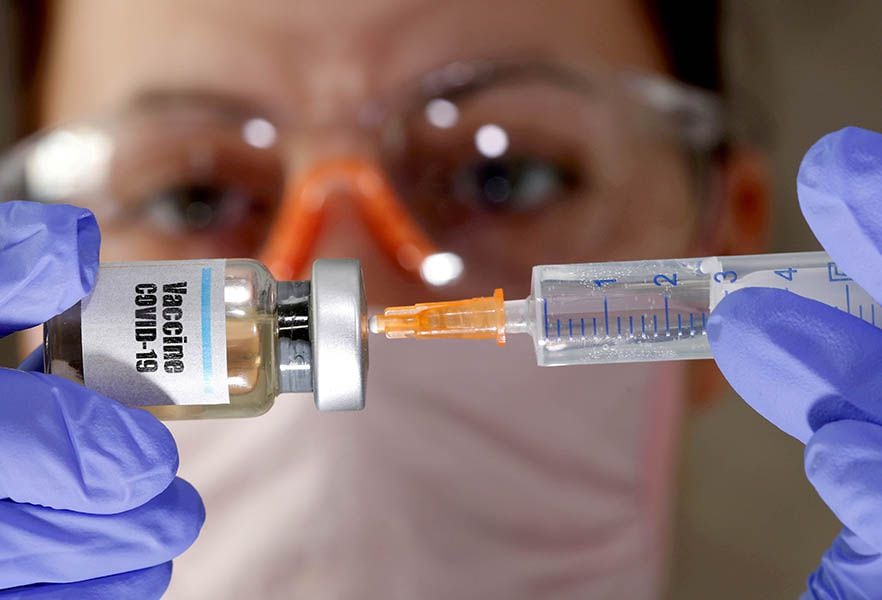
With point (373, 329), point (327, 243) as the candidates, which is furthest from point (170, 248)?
point (373, 329)

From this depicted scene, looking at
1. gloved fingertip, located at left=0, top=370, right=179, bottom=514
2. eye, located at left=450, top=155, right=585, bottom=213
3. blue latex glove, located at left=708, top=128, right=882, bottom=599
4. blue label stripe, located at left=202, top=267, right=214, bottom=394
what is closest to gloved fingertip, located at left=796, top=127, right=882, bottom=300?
blue latex glove, located at left=708, top=128, right=882, bottom=599

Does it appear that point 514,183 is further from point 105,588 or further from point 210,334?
point 105,588

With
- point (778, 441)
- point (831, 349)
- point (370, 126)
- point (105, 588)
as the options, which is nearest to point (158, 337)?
point (105, 588)

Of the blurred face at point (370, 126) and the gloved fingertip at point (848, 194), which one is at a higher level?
the blurred face at point (370, 126)

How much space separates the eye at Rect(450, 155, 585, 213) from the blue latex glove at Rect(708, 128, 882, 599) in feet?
2.57

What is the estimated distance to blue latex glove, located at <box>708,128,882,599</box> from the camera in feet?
2.61

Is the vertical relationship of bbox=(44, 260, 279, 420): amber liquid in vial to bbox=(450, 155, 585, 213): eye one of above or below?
below

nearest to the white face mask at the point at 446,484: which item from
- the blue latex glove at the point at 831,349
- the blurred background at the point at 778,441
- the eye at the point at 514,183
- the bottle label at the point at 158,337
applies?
the eye at the point at 514,183

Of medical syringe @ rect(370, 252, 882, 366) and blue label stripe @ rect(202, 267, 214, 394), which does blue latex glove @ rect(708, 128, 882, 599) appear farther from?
blue label stripe @ rect(202, 267, 214, 394)

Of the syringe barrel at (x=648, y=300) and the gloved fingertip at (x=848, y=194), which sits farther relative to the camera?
the syringe barrel at (x=648, y=300)

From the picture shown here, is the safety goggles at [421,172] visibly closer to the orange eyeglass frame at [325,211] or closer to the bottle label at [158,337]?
the orange eyeglass frame at [325,211]

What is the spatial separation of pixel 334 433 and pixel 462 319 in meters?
0.60

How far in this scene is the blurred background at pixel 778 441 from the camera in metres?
2.44

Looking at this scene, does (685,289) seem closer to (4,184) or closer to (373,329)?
(373,329)
